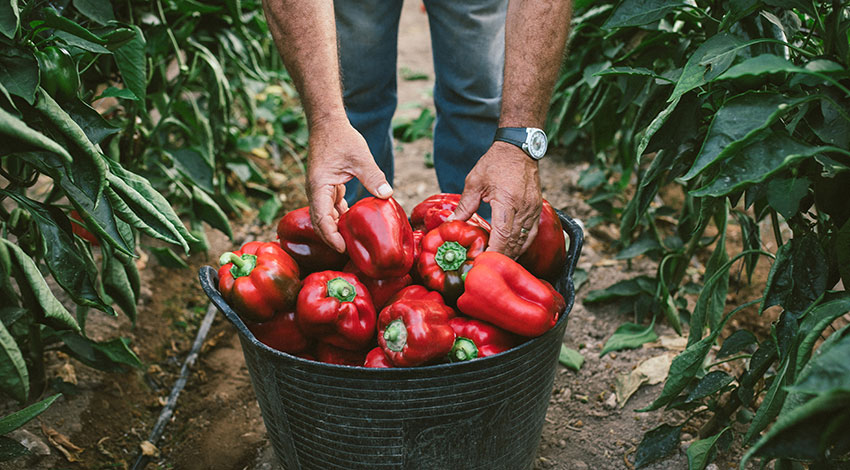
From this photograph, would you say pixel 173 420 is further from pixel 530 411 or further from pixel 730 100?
pixel 730 100

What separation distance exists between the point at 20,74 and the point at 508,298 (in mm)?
1069

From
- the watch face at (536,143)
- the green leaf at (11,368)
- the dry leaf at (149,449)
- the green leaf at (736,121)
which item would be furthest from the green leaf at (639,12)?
the dry leaf at (149,449)

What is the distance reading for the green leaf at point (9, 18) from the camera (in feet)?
4.16

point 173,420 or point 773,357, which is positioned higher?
point 773,357

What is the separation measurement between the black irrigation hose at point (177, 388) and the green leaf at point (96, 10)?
1200 mm

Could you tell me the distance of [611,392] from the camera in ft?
7.38

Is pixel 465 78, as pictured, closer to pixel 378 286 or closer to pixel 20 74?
pixel 378 286

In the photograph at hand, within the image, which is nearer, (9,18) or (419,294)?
(9,18)

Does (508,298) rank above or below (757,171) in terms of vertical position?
below

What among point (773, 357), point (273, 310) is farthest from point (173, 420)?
point (773, 357)

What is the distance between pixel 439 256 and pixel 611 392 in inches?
38.8

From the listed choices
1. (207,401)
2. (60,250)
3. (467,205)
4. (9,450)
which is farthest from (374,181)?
(207,401)

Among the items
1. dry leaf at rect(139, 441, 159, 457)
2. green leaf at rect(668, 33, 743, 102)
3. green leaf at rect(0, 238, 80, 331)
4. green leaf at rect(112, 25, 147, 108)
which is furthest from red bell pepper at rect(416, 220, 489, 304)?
dry leaf at rect(139, 441, 159, 457)

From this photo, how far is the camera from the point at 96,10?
1790 millimetres
